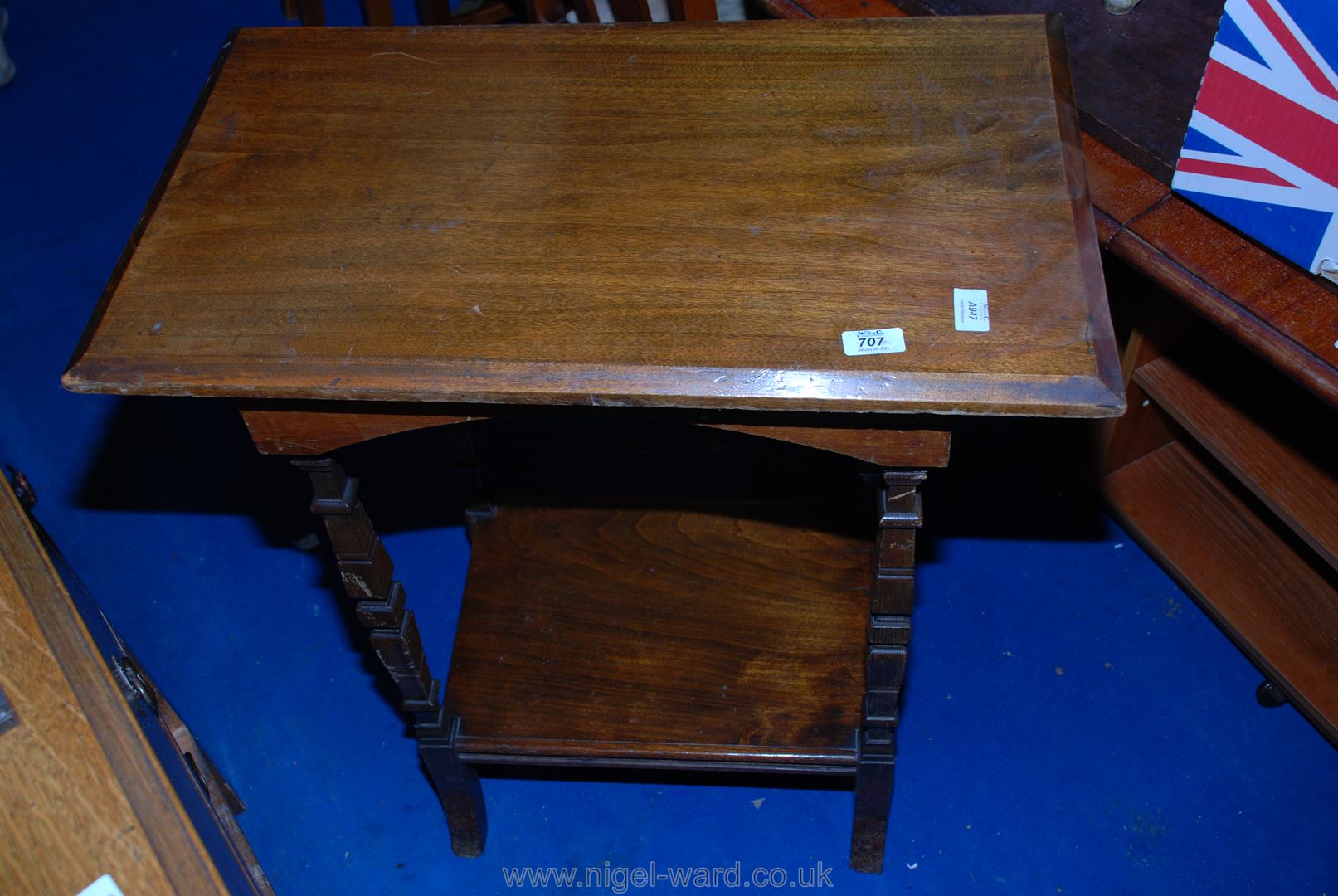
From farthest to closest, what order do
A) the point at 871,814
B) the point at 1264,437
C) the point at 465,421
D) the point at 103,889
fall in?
the point at 1264,437 < the point at 871,814 < the point at 465,421 < the point at 103,889

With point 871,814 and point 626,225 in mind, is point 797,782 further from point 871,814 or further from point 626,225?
point 626,225

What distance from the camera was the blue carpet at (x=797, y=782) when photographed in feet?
5.90

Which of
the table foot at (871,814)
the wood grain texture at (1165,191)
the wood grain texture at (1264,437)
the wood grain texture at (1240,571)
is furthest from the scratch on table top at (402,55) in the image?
the wood grain texture at (1240,571)

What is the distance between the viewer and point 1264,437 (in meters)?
1.78

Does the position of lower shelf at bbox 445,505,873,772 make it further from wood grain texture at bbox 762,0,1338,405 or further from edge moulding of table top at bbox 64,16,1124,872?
wood grain texture at bbox 762,0,1338,405

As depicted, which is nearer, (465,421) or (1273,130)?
(465,421)

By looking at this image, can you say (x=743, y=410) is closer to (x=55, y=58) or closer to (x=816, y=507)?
(x=816, y=507)

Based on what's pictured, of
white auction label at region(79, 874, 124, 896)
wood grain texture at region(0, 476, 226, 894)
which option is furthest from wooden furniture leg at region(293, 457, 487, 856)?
white auction label at region(79, 874, 124, 896)

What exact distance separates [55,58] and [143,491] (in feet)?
4.64

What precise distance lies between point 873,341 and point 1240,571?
45.3 inches

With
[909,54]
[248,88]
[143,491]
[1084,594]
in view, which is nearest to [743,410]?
[909,54]

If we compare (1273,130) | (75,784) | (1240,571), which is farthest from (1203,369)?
(75,784)

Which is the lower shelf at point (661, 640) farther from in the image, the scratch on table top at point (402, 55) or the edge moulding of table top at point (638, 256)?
the scratch on table top at point (402, 55)

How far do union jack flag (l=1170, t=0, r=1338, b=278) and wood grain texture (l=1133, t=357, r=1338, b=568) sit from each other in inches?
16.3
